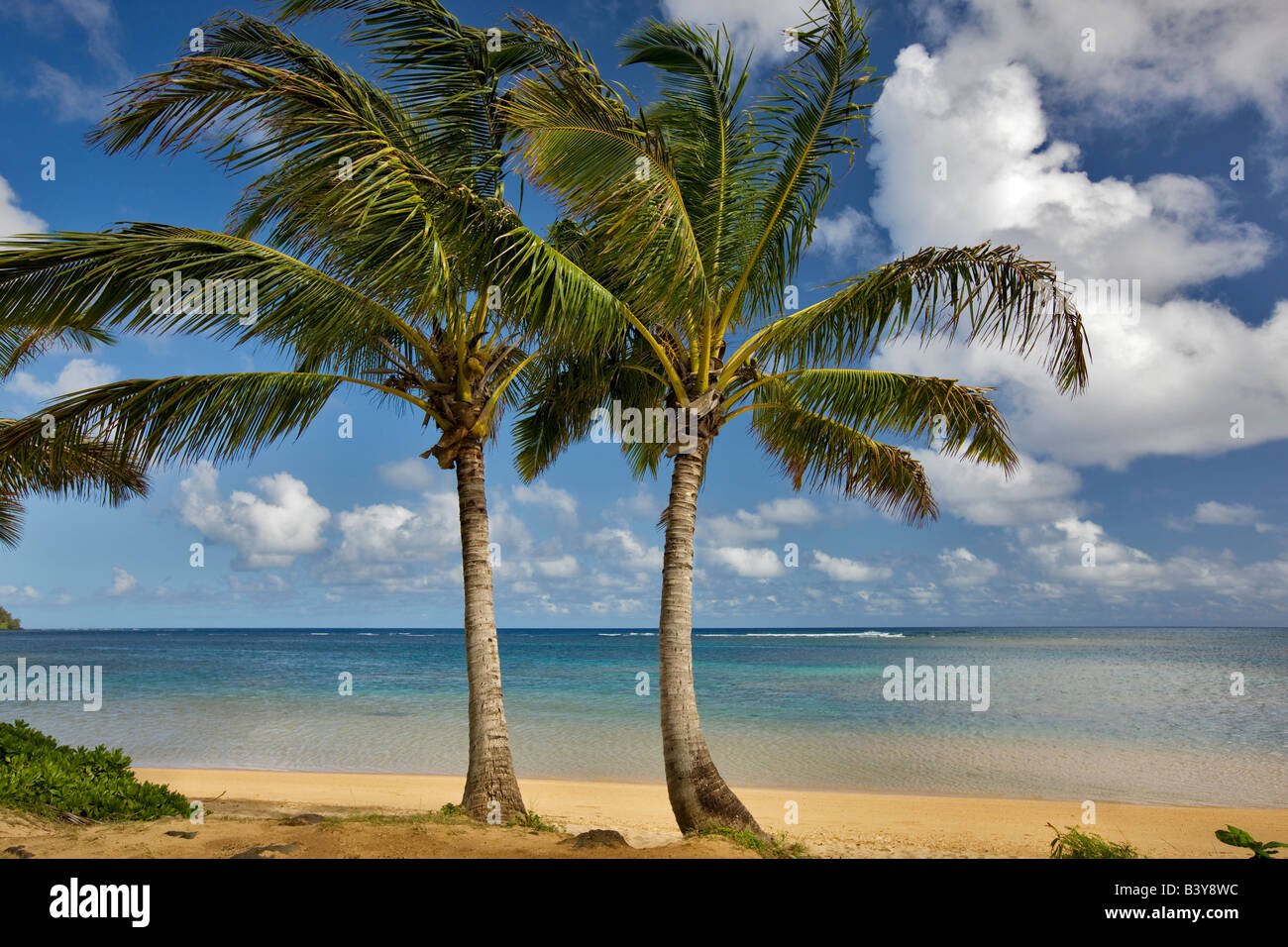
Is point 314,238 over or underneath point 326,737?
over

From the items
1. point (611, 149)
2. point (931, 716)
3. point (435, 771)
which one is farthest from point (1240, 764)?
point (611, 149)

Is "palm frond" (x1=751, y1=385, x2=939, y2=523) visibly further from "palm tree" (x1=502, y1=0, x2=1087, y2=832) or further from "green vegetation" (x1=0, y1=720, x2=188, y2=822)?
"green vegetation" (x1=0, y1=720, x2=188, y2=822)

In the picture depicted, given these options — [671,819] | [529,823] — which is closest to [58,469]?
[529,823]

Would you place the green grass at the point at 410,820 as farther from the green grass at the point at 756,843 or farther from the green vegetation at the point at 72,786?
the green grass at the point at 756,843

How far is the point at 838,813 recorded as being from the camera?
11.9 m

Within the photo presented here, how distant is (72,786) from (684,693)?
18.4 feet

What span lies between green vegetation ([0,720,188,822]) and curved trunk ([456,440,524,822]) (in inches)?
109

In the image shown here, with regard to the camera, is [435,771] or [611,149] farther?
[435,771]

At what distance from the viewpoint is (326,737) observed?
20.0m

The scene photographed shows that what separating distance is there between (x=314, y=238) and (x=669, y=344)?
3765 mm
